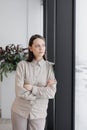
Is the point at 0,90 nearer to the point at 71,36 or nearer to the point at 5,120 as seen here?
the point at 5,120

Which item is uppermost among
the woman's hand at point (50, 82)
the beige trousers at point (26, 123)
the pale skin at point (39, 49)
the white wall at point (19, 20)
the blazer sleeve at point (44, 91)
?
the white wall at point (19, 20)

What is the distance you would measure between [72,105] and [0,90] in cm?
313

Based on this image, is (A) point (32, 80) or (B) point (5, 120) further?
(B) point (5, 120)

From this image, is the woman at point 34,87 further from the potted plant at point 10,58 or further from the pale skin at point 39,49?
the potted plant at point 10,58

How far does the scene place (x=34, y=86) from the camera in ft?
6.58

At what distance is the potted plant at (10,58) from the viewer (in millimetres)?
4402

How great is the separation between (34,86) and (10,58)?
2649 mm

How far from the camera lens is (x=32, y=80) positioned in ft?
6.70

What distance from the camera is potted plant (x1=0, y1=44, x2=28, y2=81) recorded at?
440 centimetres

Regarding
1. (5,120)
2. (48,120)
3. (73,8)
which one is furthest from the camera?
(5,120)

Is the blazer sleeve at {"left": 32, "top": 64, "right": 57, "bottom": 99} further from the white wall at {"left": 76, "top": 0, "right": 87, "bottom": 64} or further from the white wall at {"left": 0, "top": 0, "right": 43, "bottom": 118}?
the white wall at {"left": 0, "top": 0, "right": 43, "bottom": 118}

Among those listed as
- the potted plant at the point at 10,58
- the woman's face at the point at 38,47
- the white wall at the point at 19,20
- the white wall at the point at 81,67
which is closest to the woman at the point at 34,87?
the woman's face at the point at 38,47

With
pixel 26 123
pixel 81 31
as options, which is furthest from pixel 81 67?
pixel 26 123

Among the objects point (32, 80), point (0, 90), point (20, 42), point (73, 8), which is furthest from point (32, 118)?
point (20, 42)
